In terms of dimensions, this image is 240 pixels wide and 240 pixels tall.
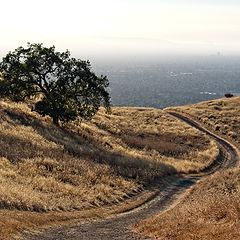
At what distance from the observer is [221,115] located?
78.2m

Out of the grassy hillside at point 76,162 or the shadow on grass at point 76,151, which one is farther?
the shadow on grass at point 76,151

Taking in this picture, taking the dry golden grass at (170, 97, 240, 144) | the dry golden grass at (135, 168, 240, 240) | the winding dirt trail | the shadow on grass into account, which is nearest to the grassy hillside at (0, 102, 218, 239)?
the shadow on grass

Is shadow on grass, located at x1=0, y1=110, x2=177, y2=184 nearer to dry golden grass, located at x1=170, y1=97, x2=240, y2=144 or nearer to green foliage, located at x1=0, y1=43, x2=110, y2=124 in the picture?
green foliage, located at x1=0, y1=43, x2=110, y2=124

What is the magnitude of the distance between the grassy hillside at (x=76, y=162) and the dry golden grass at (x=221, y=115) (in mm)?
5378

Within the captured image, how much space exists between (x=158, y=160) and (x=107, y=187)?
15.8 metres

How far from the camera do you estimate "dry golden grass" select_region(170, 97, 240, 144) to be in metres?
69.3

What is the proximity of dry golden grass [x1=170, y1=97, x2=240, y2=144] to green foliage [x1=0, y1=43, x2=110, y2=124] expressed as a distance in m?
24.8

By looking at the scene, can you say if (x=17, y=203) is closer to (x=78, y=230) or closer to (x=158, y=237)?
(x=78, y=230)

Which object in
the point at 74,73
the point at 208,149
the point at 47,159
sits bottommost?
the point at 208,149

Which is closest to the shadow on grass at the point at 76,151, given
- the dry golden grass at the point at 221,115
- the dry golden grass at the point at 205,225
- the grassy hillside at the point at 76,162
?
the grassy hillside at the point at 76,162

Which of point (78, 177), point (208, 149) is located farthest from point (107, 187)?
point (208, 149)

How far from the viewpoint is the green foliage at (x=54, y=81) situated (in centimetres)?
4831

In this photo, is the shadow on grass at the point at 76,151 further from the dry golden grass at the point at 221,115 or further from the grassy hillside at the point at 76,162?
the dry golden grass at the point at 221,115

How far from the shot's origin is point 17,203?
20859 mm
